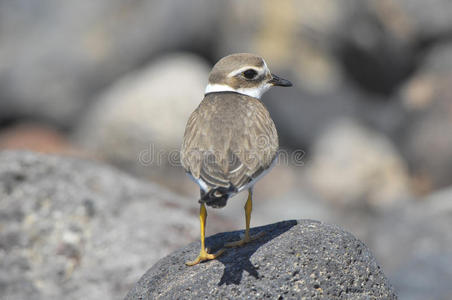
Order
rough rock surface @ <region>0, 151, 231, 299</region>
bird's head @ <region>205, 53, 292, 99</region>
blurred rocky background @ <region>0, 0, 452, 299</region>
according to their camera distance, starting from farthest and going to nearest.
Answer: blurred rocky background @ <region>0, 0, 452, 299</region> → rough rock surface @ <region>0, 151, 231, 299</region> → bird's head @ <region>205, 53, 292, 99</region>

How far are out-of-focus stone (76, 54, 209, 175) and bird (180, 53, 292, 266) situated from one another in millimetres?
12186

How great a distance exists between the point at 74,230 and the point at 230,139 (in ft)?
12.9

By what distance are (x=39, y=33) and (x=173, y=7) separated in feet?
17.7

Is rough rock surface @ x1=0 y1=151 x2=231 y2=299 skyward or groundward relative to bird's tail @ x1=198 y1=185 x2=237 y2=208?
skyward

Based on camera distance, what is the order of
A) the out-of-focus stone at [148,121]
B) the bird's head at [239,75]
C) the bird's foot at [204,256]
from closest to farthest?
the bird's foot at [204,256] → the bird's head at [239,75] → the out-of-focus stone at [148,121]

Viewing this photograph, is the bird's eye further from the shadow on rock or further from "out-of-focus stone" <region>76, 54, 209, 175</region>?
"out-of-focus stone" <region>76, 54, 209, 175</region>

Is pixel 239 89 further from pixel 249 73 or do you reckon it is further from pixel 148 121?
pixel 148 121

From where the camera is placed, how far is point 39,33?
24891mm

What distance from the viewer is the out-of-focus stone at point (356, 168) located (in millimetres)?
22906

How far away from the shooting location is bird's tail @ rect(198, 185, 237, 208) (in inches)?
301

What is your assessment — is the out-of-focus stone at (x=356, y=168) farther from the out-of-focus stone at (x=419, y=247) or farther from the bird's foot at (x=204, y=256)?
the bird's foot at (x=204, y=256)

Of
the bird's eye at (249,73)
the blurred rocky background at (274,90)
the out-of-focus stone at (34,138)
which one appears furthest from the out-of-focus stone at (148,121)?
the bird's eye at (249,73)

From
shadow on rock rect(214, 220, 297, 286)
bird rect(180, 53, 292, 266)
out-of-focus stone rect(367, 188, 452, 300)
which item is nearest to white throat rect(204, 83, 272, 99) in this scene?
bird rect(180, 53, 292, 266)

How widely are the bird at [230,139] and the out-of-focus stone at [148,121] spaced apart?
480 inches
